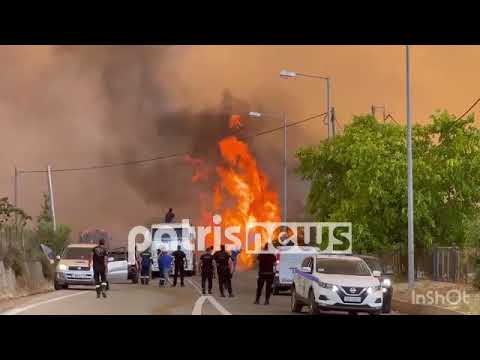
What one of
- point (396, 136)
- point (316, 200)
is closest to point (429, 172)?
point (396, 136)

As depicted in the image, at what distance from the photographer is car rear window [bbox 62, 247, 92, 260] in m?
42.2

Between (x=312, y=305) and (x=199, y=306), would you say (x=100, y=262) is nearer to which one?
(x=199, y=306)

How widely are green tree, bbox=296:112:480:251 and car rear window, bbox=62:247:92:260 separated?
11224mm

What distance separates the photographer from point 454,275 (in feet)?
135

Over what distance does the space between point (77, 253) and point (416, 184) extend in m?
14.6

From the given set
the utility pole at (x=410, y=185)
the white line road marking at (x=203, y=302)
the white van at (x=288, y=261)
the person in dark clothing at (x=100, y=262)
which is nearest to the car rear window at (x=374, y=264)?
→ the utility pole at (x=410, y=185)

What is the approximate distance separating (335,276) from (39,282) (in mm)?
20518

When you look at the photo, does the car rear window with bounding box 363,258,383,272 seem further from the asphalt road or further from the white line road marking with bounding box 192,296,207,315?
the white line road marking with bounding box 192,296,207,315

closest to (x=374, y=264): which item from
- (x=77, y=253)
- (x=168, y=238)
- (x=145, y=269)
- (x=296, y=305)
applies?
(x=296, y=305)

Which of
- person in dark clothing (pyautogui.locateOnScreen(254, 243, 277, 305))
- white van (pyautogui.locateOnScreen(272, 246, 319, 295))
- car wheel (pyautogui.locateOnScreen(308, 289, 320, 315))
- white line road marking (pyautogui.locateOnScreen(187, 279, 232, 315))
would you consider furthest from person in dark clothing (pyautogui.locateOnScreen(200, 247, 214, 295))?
car wheel (pyautogui.locateOnScreen(308, 289, 320, 315))

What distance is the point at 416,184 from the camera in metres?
44.4
